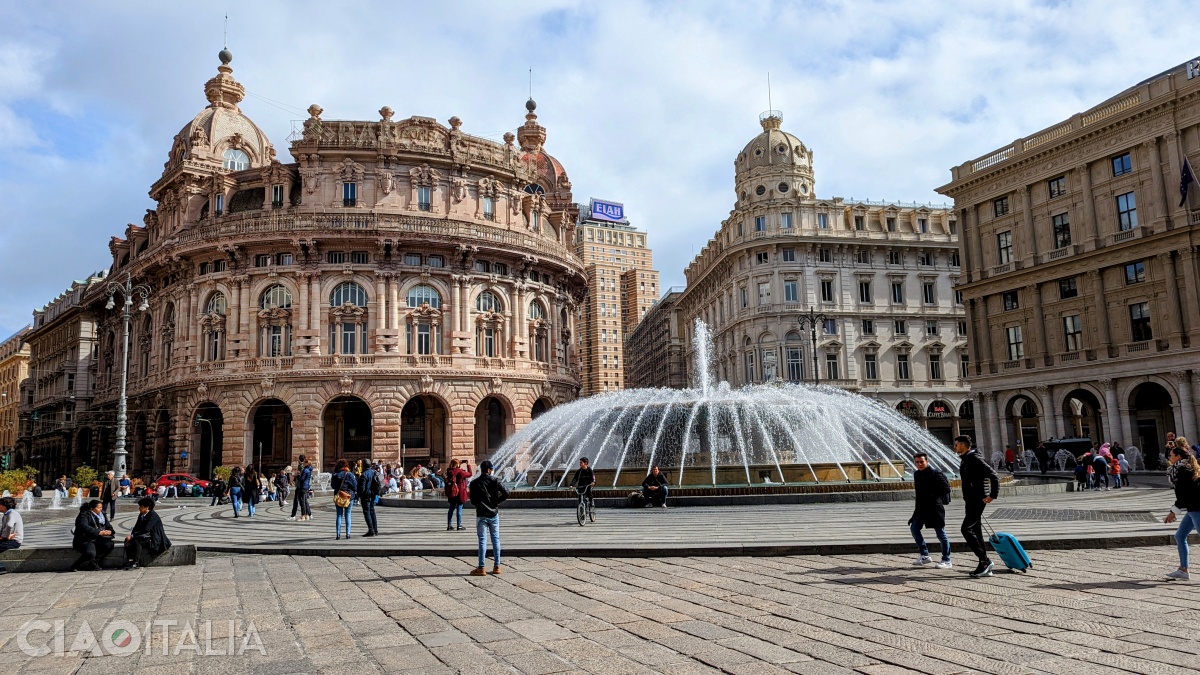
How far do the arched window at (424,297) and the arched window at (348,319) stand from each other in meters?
2.46

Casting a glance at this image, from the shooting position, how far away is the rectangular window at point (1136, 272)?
34734 millimetres

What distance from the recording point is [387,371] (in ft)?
137

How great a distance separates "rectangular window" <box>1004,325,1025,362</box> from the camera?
40812 mm

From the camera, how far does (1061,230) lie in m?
38.5

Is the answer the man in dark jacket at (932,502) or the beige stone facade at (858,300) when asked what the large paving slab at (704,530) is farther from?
the beige stone facade at (858,300)

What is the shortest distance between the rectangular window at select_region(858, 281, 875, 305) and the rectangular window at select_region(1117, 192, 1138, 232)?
22061 millimetres

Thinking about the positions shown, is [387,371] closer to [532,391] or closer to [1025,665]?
[532,391]

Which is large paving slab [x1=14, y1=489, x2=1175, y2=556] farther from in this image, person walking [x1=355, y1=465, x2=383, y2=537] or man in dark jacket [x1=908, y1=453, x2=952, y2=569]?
man in dark jacket [x1=908, y1=453, x2=952, y2=569]

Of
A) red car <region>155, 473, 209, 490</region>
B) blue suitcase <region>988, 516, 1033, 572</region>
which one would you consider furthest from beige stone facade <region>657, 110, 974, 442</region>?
blue suitcase <region>988, 516, 1033, 572</region>

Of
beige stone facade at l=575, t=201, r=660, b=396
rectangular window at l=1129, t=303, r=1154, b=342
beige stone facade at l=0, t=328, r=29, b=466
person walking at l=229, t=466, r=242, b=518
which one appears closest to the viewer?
person walking at l=229, t=466, r=242, b=518

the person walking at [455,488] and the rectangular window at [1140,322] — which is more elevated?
the rectangular window at [1140,322]

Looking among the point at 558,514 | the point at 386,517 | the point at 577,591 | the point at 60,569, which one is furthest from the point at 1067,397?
the point at 60,569

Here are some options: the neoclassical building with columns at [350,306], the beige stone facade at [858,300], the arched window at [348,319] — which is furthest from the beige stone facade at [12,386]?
the beige stone facade at [858,300]

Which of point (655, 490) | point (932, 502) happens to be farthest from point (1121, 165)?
point (932, 502)
